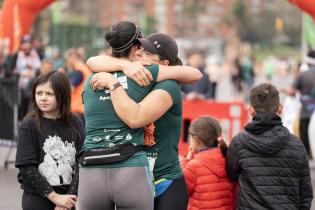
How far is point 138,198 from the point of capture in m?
4.56

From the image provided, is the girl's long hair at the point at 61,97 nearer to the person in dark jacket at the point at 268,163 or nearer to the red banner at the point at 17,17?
the person in dark jacket at the point at 268,163

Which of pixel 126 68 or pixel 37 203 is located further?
pixel 37 203

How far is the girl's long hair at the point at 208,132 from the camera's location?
5.61 meters

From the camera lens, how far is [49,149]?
16.8 feet

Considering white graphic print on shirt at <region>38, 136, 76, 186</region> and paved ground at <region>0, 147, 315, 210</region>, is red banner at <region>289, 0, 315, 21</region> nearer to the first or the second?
paved ground at <region>0, 147, 315, 210</region>

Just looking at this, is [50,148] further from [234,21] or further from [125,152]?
[234,21]

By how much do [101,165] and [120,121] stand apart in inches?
10.3

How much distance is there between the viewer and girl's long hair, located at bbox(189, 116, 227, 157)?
5.61 meters

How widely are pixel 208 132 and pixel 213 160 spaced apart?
0.20 meters

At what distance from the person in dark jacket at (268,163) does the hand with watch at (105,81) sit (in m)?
1.20

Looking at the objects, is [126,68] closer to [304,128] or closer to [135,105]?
[135,105]

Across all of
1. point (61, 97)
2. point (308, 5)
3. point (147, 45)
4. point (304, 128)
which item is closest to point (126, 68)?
point (147, 45)

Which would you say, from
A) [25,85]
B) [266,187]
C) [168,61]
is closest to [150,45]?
[168,61]

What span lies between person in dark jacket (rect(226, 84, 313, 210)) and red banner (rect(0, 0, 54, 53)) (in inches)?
268
